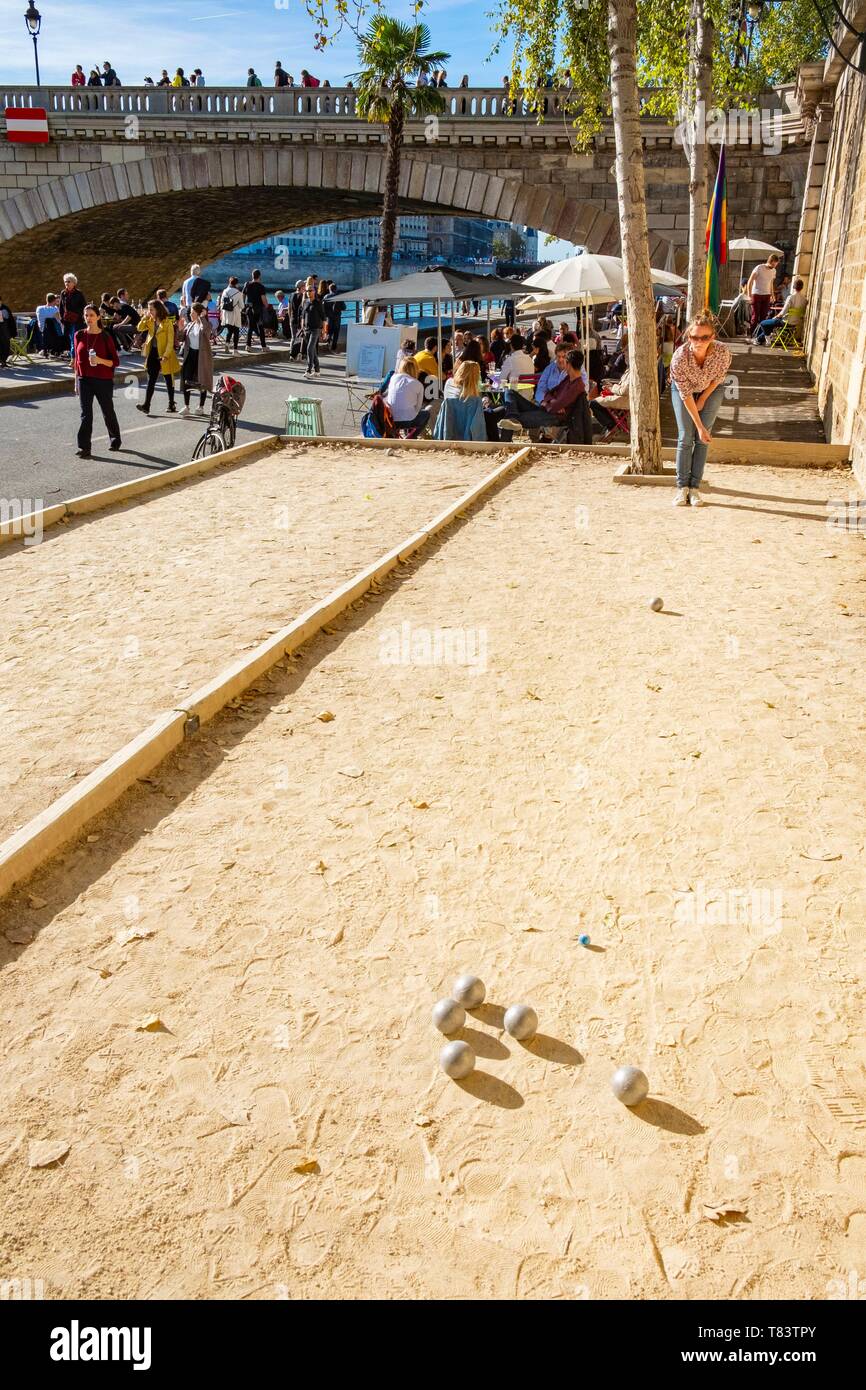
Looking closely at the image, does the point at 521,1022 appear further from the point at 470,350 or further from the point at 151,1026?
the point at 470,350

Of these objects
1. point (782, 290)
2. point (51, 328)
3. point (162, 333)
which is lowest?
point (162, 333)

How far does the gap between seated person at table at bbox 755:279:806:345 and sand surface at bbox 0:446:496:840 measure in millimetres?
17212

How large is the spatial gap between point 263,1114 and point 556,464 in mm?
12088

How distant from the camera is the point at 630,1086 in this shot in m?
3.21

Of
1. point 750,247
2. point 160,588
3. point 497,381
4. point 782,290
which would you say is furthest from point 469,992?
point 782,290

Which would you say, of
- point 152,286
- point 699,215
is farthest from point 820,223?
point 152,286

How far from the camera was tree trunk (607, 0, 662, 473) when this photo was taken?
1184 cm

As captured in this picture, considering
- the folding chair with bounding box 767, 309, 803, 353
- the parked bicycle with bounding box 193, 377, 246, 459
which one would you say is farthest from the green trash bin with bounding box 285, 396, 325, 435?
the folding chair with bounding box 767, 309, 803, 353

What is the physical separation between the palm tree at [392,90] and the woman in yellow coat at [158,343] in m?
18.1

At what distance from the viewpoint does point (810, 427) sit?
54.7 feet

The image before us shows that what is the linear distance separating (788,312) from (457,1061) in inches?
1093

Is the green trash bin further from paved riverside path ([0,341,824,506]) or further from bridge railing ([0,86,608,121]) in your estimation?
bridge railing ([0,86,608,121])

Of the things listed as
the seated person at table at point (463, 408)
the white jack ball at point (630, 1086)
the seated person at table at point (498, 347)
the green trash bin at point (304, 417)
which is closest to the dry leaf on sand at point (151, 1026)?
the white jack ball at point (630, 1086)

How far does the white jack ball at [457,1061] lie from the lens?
10.9 ft
